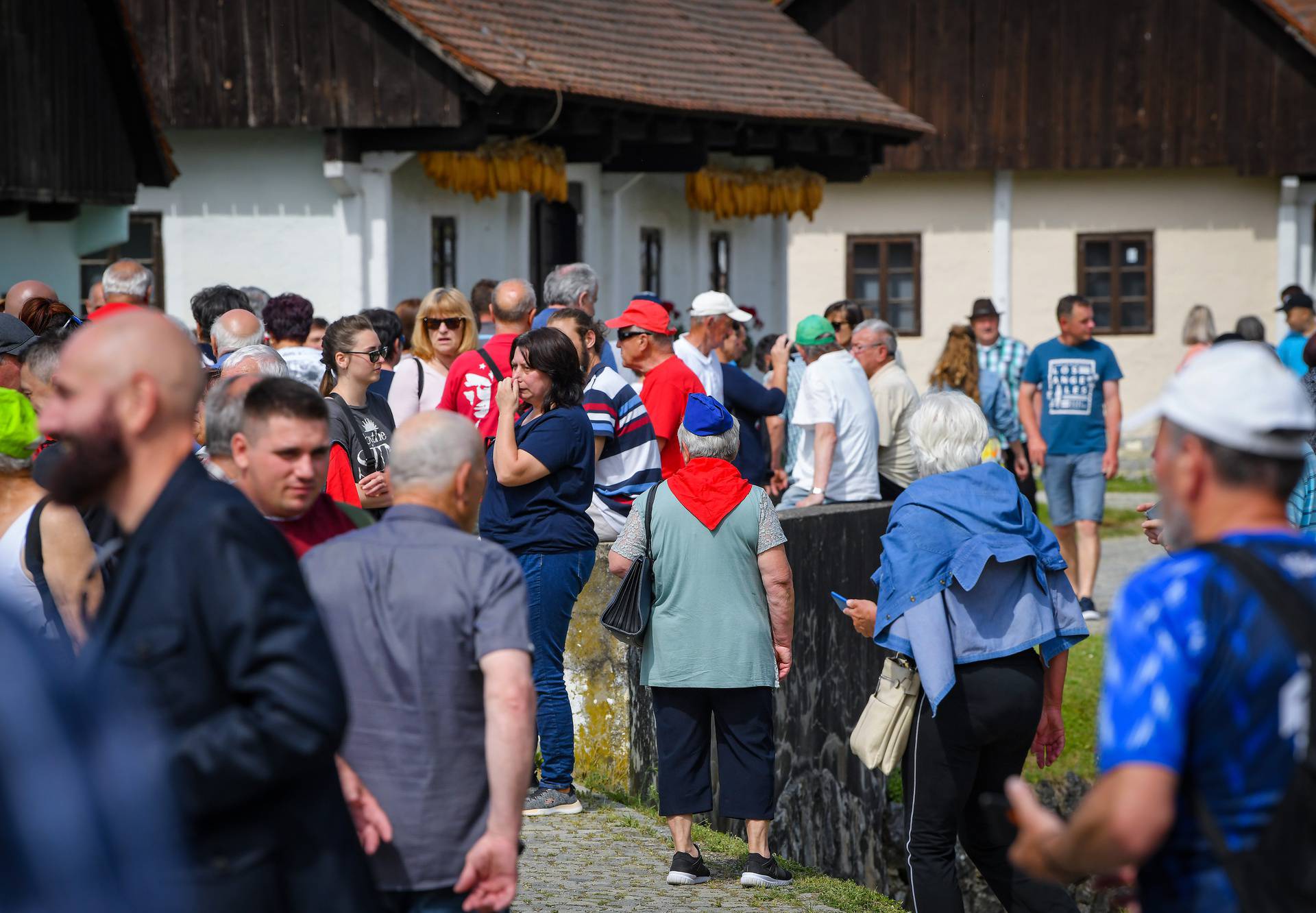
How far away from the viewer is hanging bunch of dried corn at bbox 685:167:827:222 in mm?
20000

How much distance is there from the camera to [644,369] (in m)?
8.58

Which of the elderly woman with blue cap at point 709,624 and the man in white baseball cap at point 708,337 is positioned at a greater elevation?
the man in white baseball cap at point 708,337

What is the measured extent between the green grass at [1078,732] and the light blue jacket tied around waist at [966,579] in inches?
214

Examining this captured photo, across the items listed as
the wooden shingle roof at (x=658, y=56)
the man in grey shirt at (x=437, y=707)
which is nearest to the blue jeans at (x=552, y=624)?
the man in grey shirt at (x=437, y=707)

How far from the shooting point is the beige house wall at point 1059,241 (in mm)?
28062

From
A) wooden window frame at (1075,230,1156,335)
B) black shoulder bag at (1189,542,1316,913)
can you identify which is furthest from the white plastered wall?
wooden window frame at (1075,230,1156,335)

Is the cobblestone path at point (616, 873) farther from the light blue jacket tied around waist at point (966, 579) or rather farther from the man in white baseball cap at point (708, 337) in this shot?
the man in white baseball cap at point (708, 337)

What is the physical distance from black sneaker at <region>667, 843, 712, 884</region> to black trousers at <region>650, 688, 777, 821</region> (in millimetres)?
166

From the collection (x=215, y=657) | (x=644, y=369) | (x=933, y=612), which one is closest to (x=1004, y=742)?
(x=933, y=612)

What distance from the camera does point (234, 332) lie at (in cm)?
803

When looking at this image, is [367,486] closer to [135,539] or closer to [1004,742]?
[1004,742]

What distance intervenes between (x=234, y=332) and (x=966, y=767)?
3652 millimetres

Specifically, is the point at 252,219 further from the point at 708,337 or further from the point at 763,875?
the point at 763,875

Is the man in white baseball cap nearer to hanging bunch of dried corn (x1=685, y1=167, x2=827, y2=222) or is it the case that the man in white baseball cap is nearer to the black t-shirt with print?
the black t-shirt with print
